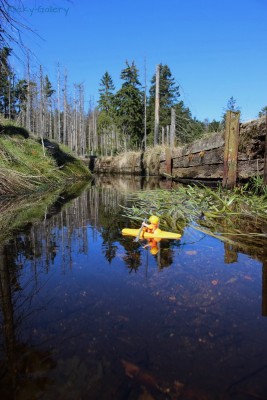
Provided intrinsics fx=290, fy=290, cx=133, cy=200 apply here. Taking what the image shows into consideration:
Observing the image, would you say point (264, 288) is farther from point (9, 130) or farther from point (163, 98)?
point (163, 98)

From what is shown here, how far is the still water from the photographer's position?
1.01 meters

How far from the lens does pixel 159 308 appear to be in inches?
60.4

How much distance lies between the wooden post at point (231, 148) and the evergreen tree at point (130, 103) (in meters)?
29.1

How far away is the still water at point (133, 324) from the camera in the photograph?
101 cm

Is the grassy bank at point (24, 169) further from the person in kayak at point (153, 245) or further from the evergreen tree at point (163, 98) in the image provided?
the evergreen tree at point (163, 98)

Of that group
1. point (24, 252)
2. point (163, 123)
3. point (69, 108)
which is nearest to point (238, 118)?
point (24, 252)

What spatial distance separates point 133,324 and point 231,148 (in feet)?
17.9

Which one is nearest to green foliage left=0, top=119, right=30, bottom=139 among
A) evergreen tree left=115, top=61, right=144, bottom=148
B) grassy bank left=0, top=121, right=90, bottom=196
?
grassy bank left=0, top=121, right=90, bottom=196

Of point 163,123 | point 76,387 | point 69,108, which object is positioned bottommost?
point 76,387

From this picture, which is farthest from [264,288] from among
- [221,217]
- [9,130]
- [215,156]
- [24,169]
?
[9,130]

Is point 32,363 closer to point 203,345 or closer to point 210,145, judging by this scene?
point 203,345

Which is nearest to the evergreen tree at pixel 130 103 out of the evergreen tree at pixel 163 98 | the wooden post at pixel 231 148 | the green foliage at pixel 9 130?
the evergreen tree at pixel 163 98

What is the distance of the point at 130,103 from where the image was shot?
33812 millimetres

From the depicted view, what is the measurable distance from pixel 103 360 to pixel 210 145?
305 inches
